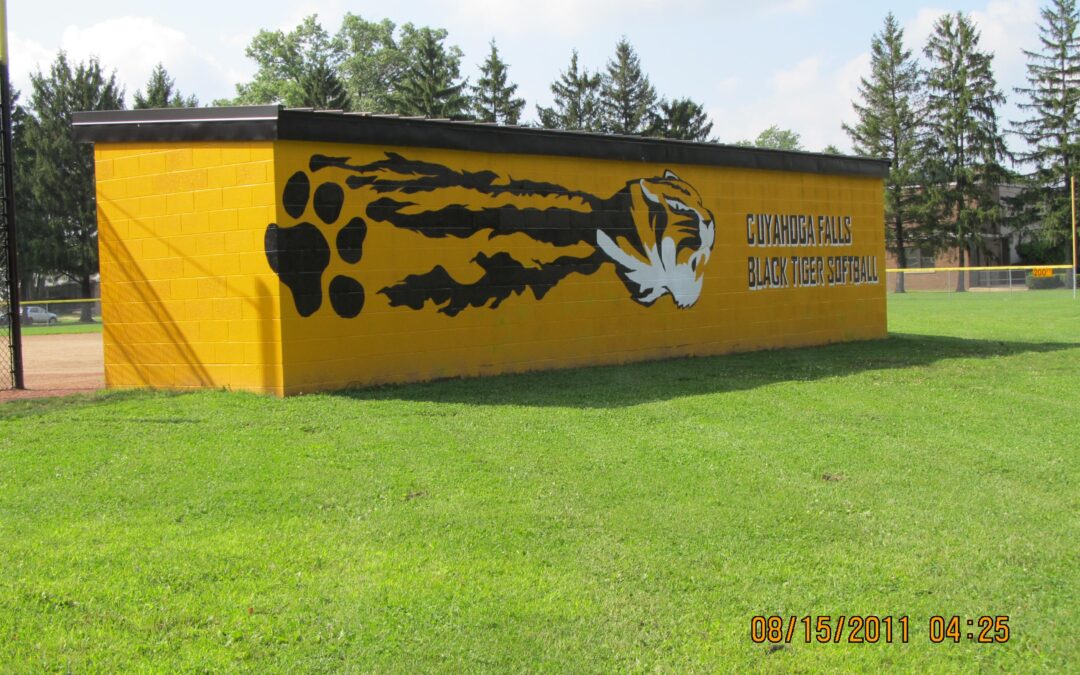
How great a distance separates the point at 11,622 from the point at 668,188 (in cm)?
1150

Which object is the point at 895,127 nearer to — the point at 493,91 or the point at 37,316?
the point at 493,91

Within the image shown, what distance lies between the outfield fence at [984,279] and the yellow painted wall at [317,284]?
3680 cm

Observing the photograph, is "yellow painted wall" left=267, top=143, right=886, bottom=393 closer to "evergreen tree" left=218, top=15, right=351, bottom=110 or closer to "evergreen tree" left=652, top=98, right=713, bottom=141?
"evergreen tree" left=652, top=98, right=713, bottom=141

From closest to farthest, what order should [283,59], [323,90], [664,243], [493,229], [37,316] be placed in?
[493,229], [664,243], [37,316], [323,90], [283,59]

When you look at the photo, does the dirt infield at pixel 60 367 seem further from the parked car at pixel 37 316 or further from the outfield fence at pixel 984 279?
the outfield fence at pixel 984 279

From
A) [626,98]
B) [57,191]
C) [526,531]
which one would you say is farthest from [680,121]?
[526,531]

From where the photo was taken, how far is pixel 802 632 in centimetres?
428

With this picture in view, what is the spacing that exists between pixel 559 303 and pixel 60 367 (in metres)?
8.63

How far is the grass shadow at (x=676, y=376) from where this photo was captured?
409 inches

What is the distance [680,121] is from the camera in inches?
2063

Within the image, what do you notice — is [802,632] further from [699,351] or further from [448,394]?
[699,351]

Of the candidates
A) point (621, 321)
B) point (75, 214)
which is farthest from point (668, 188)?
point (75, 214)

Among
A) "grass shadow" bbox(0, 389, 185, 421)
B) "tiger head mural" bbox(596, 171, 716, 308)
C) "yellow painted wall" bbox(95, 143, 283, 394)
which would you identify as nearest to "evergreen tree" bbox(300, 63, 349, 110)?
"tiger head mural" bbox(596, 171, 716, 308)

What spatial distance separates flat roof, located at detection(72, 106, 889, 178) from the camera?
34.3 ft
